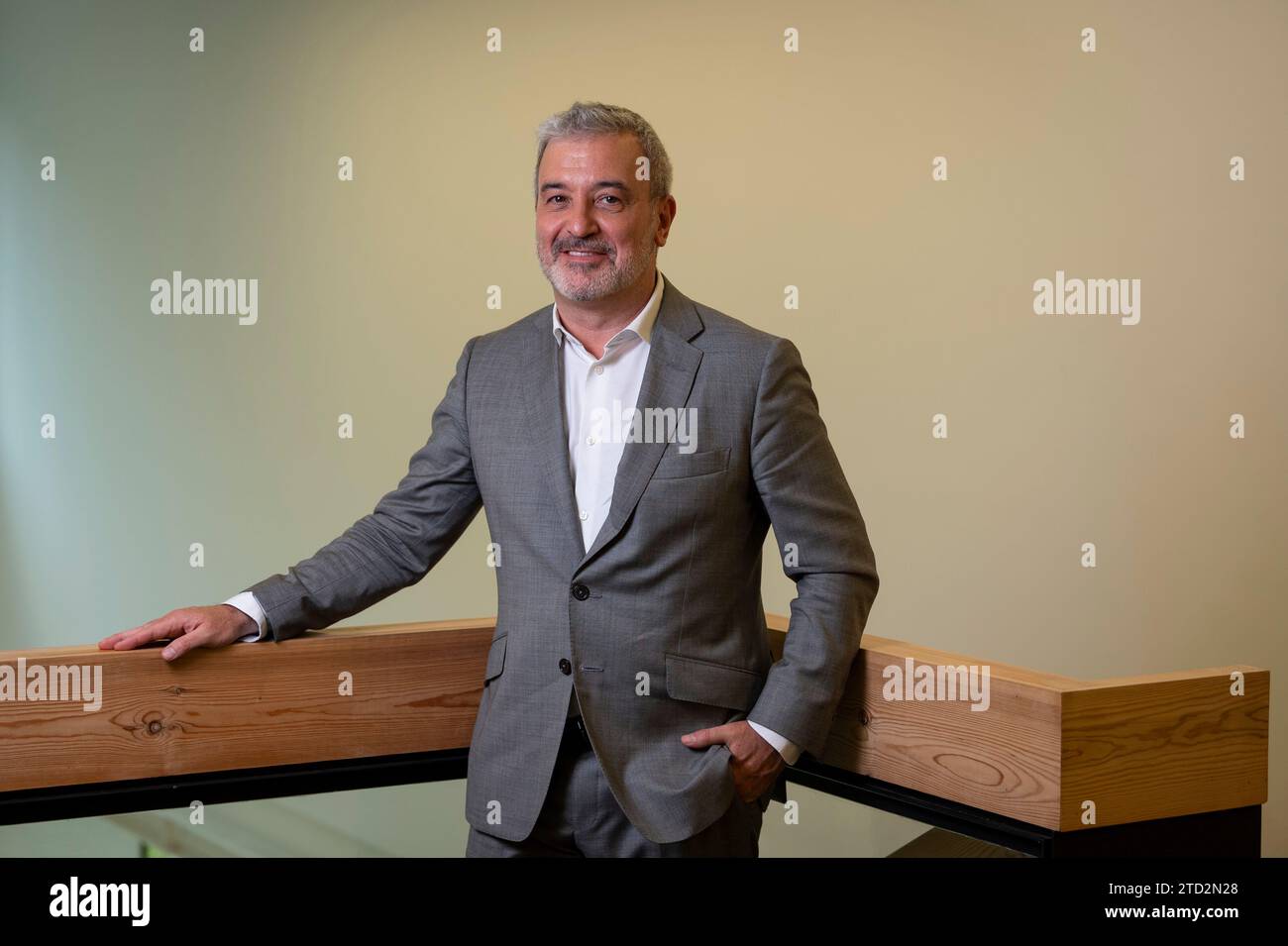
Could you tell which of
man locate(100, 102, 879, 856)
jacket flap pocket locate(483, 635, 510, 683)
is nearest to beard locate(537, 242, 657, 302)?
man locate(100, 102, 879, 856)

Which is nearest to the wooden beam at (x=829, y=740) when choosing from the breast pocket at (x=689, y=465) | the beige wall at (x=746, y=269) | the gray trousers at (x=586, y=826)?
the gray trousers at (x=586, y=826)

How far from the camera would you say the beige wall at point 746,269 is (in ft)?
11.8

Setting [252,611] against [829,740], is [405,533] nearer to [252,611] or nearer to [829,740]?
[252,611]

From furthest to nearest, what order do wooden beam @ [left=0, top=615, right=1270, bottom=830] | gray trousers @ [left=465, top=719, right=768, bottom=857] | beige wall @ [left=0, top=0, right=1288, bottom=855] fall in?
1. beige wall @ [left=0, top=0, right=1288, bottom=855]
2. gray trousers @ [left=465, top=719, right=768, bottom=857]
3. wooden beam @ [left=0, top=615, right=1270, bottom=830]

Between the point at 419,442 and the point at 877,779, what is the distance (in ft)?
7.12

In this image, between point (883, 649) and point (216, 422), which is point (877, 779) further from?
point (216, 422)

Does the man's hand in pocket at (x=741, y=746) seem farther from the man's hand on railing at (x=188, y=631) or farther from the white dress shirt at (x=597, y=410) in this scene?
the man's hand on railing at (x=188, y=631)

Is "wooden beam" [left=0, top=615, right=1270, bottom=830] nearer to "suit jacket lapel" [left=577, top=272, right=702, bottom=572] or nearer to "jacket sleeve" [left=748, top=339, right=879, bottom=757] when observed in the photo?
"jacket sleeve" [left=748, top=339, right=879, bottom=757]

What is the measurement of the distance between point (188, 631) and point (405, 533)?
13.5 inches

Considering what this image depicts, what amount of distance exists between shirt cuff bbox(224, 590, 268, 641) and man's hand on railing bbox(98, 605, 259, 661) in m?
0.01

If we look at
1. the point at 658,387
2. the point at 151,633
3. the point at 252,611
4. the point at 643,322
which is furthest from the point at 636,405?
the point at 151,633

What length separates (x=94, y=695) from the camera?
72.0 inches

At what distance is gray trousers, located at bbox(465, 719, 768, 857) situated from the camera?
185cm

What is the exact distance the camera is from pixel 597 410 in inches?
77.4
